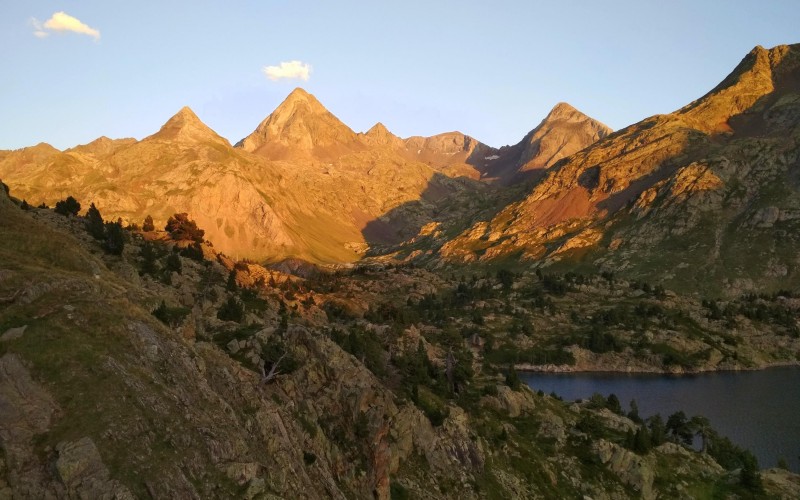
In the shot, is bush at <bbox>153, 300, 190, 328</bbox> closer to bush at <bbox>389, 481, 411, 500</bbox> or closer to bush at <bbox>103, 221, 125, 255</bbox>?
bush at <bbox>389, 481, 411, 500</bbox>

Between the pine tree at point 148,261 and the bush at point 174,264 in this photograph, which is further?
the bush at point 174,264

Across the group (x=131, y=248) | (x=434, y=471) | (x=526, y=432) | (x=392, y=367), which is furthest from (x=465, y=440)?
(x=131, y=248)

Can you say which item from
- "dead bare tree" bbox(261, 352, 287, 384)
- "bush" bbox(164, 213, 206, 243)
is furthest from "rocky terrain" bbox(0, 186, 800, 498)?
"bush" bbox(164, 213, 206, 243)

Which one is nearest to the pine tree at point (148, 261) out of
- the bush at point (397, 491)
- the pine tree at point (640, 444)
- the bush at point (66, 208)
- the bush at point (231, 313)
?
the bush at point (66, 208)

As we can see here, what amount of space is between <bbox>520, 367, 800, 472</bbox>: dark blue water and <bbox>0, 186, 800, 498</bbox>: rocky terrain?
25212 mm

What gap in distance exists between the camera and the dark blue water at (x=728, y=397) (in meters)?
112

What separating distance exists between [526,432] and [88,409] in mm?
59690

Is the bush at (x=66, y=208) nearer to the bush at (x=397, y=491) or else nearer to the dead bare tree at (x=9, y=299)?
the dead bare tree at (x=9, y=299)

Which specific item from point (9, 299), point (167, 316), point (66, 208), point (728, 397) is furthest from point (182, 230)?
point (728, 397)

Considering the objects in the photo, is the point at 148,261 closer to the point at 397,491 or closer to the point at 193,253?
the point at 193,253

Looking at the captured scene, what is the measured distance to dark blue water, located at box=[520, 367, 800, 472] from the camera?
367 ft

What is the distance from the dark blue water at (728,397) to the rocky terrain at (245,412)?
25212 mm

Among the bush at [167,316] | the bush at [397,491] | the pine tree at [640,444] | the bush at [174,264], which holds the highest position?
the bush at [167,316]

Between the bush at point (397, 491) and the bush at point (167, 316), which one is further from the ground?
the bush at point (167, 316)
